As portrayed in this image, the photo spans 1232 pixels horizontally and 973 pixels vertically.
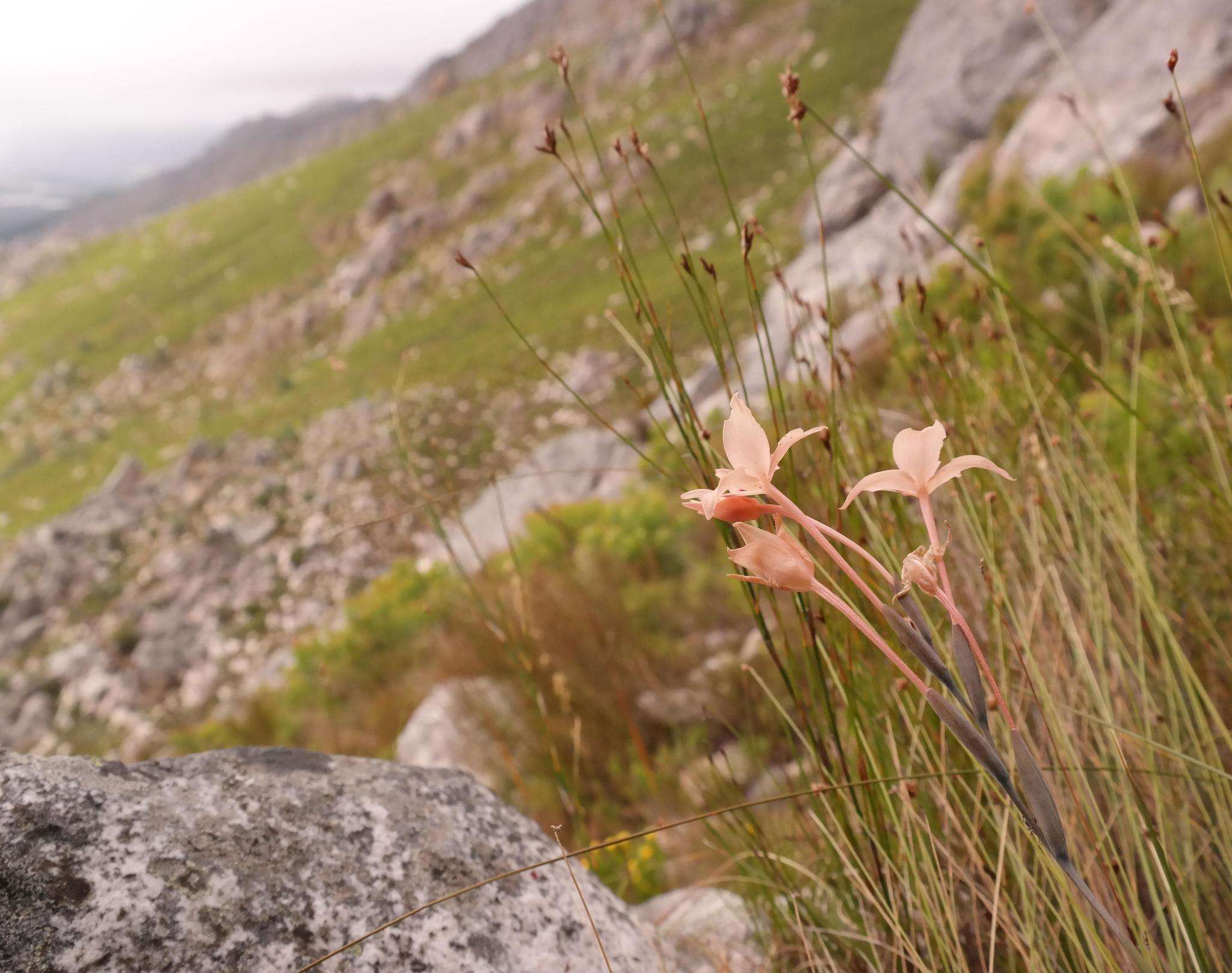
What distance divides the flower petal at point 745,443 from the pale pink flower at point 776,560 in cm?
4

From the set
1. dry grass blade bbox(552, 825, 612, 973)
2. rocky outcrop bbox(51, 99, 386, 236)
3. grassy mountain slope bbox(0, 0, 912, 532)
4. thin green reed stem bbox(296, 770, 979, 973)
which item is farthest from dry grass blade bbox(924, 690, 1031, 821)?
rocky outcrop bbox(51, 99, 386, 236)

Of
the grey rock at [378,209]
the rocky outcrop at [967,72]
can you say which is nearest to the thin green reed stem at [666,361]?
the rocky outcrop at [967,72]

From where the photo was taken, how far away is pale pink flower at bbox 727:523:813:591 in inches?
17.7

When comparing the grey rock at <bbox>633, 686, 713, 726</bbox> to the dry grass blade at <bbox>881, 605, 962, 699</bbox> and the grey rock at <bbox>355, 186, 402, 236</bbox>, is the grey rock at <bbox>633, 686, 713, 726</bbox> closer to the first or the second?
the dry grass blade at <bbox>881, 605, 962, 699</bbox>

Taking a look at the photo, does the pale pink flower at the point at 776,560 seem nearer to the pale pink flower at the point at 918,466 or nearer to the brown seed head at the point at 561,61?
the pale pink flower at the point at 918,466

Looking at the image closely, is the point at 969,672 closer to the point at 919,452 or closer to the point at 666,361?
the point at 919,452

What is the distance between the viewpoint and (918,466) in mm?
476

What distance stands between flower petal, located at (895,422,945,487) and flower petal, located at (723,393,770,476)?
8 centimetres

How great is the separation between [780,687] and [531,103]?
32128 mm

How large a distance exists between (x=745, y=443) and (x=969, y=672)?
0.19m

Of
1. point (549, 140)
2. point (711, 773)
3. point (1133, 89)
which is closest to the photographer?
point (549, 140)

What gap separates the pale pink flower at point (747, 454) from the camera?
0.47 metres

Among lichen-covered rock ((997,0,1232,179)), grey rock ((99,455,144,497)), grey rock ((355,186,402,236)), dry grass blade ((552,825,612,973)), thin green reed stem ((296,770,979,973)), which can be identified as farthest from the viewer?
grey rock ((355,186,402,236))

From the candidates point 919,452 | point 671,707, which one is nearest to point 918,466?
point 919,452
